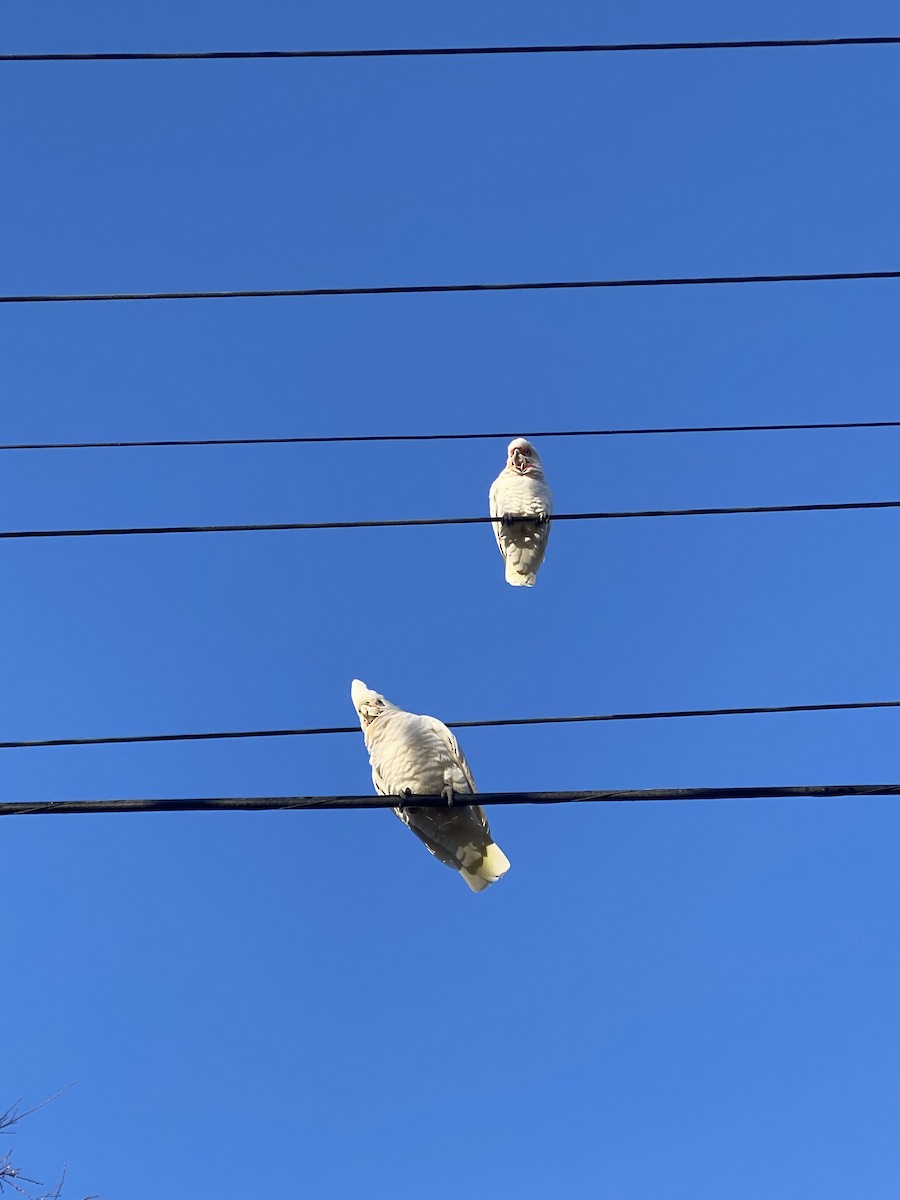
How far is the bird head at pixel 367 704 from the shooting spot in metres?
6.91

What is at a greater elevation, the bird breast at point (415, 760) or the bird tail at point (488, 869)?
the bird breast at point (415, 760)

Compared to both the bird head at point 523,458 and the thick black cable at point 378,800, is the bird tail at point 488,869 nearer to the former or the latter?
the thick black cable at point 378,800

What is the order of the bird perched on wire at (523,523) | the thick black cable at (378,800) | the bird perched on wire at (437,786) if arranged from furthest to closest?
the bird perched on wire at (523,523) < the bird perched on wire at (437,786) < the thick black cable at (378,800)

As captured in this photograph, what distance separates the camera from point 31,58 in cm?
432

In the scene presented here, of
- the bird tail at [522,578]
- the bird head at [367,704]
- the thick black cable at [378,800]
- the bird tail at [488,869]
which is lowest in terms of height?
the thick black cable at [378,800]

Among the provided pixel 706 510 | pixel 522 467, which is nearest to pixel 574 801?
pixel 706 510

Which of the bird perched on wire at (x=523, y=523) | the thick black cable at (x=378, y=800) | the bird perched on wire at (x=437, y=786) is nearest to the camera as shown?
the thick black cable at (x=378, y=800)

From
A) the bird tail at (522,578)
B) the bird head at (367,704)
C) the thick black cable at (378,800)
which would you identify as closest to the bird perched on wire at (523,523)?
the bird tail at (522,578)

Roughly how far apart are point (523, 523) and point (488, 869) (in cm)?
361

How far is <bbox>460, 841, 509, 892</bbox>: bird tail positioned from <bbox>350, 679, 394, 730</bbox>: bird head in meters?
1.05

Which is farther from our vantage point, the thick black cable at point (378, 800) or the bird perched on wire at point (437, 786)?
the bird perched on wire at point (437, 786)

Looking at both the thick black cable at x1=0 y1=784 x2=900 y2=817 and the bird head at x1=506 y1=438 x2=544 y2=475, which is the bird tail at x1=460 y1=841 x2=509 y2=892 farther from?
the bird head at x1=506 y1=438 x2=544 y2=475

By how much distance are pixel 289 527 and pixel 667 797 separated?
2122 millimetres

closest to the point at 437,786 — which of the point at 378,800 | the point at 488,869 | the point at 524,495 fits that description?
the point at 488,869
